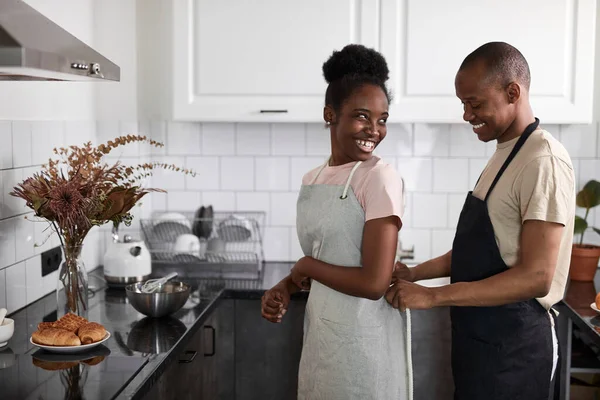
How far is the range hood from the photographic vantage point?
1.48 m

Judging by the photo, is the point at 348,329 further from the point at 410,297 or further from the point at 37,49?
the point at 37,49

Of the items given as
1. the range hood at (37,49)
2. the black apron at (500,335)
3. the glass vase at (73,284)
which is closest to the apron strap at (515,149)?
the black apron at (500,335)

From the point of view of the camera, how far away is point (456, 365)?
6.75ft

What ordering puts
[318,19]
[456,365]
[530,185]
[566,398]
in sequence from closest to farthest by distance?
[530,185] < [456,365] < [566,398] < [318,19]

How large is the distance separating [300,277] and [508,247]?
537mm

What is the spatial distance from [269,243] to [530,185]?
1.73 meters

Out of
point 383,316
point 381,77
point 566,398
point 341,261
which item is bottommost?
point 566,398

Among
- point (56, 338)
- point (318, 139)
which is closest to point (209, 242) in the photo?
point (318, 139)

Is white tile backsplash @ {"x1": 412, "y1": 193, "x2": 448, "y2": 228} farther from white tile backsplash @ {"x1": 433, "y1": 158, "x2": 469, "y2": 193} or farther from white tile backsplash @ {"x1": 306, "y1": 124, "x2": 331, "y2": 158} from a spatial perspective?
white tile backsplash @ {"x1": 306, "y1": 124, "x2": 331, "y2": 158}

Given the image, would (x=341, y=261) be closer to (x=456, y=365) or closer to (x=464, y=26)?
(x=456, y=365)

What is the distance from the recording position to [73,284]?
A: 218 cm

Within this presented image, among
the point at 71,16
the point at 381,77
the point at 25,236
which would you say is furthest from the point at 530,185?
the point at 71,16

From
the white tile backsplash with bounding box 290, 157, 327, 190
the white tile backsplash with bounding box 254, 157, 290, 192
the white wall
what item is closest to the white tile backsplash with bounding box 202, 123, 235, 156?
the white tile backsplash with bounding box 254, 157, 290, 192

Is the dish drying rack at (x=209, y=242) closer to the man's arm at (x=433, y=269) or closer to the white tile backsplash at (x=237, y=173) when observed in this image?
the white tile backsplash at (x=237, y=173)
